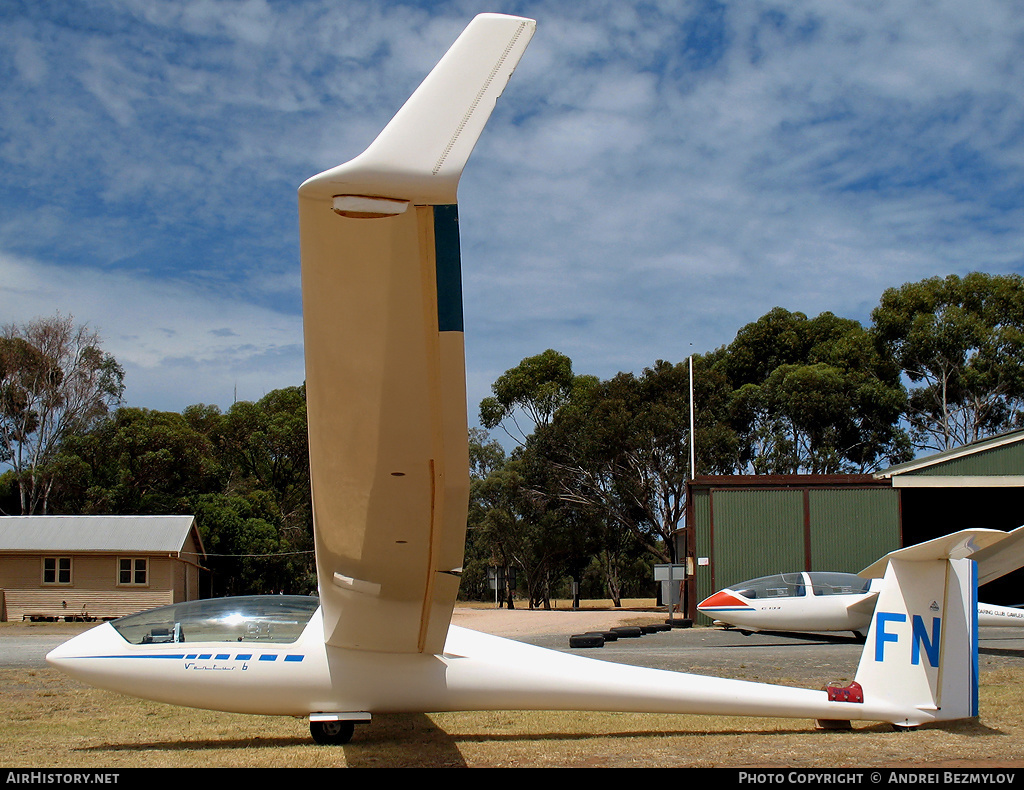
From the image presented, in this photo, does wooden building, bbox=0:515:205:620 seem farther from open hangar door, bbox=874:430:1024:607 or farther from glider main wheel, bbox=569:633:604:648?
open hangar door, bbox=874:430:1024:607

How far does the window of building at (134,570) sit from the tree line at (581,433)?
582cm

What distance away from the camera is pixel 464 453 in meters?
3.49

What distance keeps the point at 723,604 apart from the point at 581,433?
2082cm

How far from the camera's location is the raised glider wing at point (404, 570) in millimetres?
2723

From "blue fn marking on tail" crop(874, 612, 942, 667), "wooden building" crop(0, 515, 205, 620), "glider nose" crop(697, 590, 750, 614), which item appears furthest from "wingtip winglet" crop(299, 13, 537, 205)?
"wooden building" crop(0, 515, 205, 620)

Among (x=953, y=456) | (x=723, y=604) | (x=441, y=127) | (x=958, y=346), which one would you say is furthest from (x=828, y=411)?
(x=441, y=127)

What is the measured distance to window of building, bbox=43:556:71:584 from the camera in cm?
2836

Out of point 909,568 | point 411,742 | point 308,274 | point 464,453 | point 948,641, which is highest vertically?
point 308,274

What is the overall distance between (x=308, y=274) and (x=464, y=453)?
108 centimetres

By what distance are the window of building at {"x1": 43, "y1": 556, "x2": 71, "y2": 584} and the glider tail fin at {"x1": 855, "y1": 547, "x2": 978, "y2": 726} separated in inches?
1135

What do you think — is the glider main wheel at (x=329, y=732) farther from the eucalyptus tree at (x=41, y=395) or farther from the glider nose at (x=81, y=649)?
the eucalyptus tree at (x=41, y=395)

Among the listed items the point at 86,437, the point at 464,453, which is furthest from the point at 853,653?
the point at 86,437
